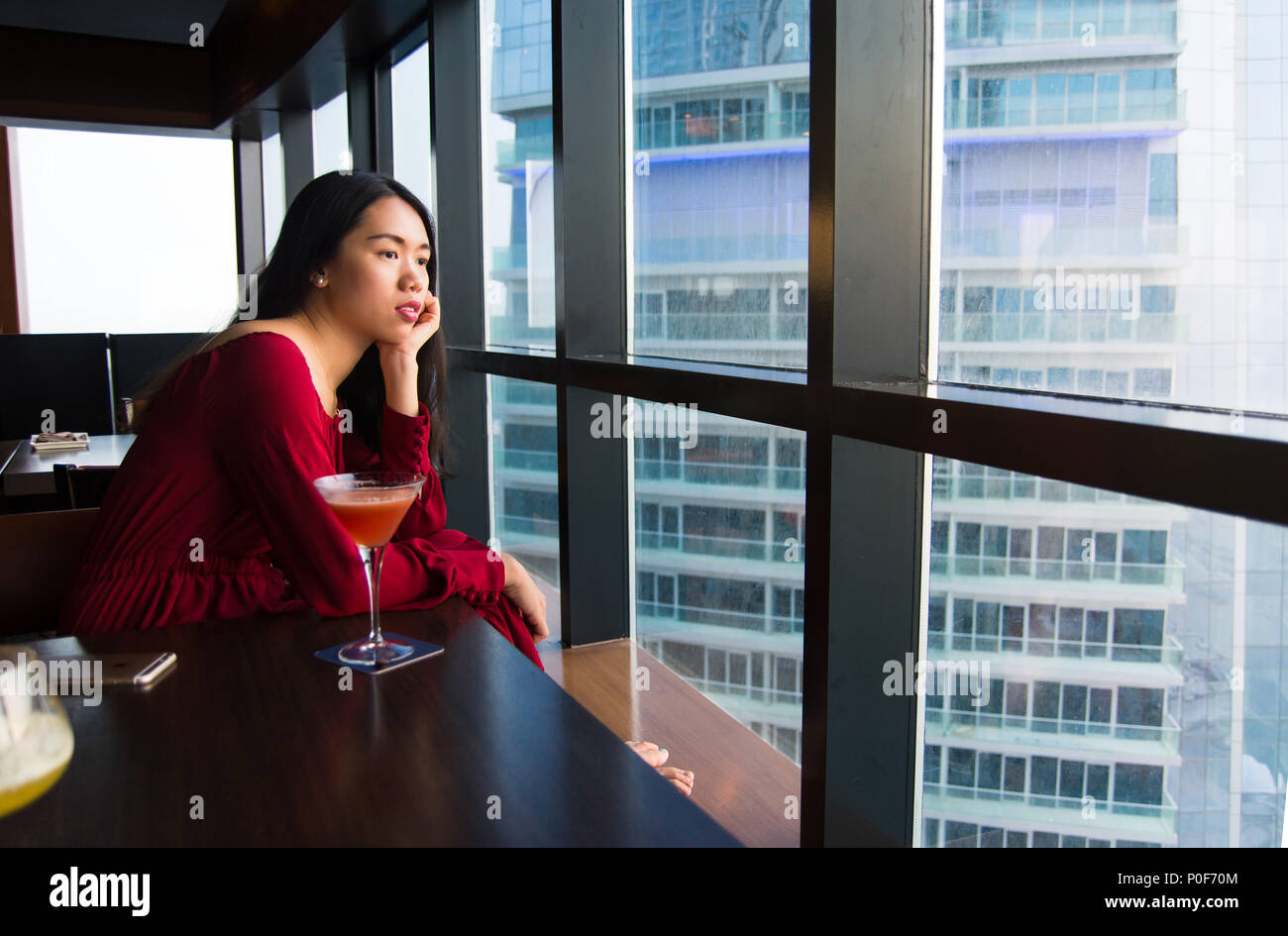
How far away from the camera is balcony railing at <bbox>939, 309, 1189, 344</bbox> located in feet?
3.61

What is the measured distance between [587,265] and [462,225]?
1091 millimetres

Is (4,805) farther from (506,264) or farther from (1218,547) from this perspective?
(506,264)

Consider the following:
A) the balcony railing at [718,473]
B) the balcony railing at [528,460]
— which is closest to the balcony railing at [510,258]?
the balcony railing at [528,460]

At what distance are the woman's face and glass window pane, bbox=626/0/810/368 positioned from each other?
2.25 ft

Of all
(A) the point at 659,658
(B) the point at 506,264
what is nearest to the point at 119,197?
(B) the point at 506,264

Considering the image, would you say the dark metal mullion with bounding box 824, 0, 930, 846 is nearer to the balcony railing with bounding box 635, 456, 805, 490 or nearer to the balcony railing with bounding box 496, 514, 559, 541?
the balcony railing with bounding box 635, 456, 805, 490

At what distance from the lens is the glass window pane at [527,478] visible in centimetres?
304

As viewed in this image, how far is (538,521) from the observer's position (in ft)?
10.3

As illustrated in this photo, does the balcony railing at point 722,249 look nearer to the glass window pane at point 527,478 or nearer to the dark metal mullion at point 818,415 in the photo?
the dark metal mullion at point 818,415

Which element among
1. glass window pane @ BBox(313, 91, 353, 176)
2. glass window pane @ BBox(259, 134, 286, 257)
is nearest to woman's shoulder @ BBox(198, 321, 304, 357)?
glass window pane @ BBox(313, 91, 353, 176)

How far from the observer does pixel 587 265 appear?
94.6 inches

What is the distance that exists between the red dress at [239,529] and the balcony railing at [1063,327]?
756 mm
